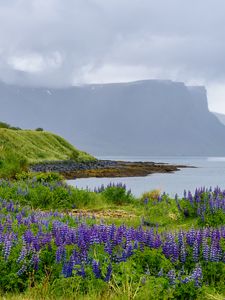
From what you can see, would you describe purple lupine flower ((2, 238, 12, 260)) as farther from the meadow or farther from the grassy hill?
the grassy hill

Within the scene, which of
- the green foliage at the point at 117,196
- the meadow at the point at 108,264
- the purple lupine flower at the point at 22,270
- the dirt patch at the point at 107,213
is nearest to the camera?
the meadow at the point at 108,264

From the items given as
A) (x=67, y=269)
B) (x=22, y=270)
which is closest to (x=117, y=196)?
(x=22, y=270)

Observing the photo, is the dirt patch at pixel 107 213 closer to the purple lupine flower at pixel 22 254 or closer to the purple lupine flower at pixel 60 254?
the purple lupine flower at pixel 60 254

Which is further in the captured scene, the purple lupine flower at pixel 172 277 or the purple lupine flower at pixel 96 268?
the purple lupine flower at pixel 96 268

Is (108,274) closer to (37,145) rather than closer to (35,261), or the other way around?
(35,261)

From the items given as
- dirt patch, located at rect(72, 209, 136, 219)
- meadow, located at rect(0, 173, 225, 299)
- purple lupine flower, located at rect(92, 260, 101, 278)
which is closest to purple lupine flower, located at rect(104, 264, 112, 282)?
meadow, located at rect(0, 173, 225, 299)

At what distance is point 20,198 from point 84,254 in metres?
8.18

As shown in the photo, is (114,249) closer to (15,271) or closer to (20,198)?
(15,271)

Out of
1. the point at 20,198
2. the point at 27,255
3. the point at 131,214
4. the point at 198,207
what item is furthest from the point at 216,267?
the point at 20,198

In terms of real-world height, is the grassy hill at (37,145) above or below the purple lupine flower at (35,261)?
above

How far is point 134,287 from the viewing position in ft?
20.8

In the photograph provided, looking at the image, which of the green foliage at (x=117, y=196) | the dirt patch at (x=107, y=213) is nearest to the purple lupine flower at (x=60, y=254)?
the dirt patch at (x=107, y=213)

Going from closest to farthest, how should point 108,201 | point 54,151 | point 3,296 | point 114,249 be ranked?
point 3,296, point 114,249, point 108,201, point 54,151

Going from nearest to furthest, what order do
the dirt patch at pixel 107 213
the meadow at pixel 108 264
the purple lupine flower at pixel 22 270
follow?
the meadow at pixel 108 264, the purple lupine flower at pixel 22 270, the dirt patch at pixel 107 213
